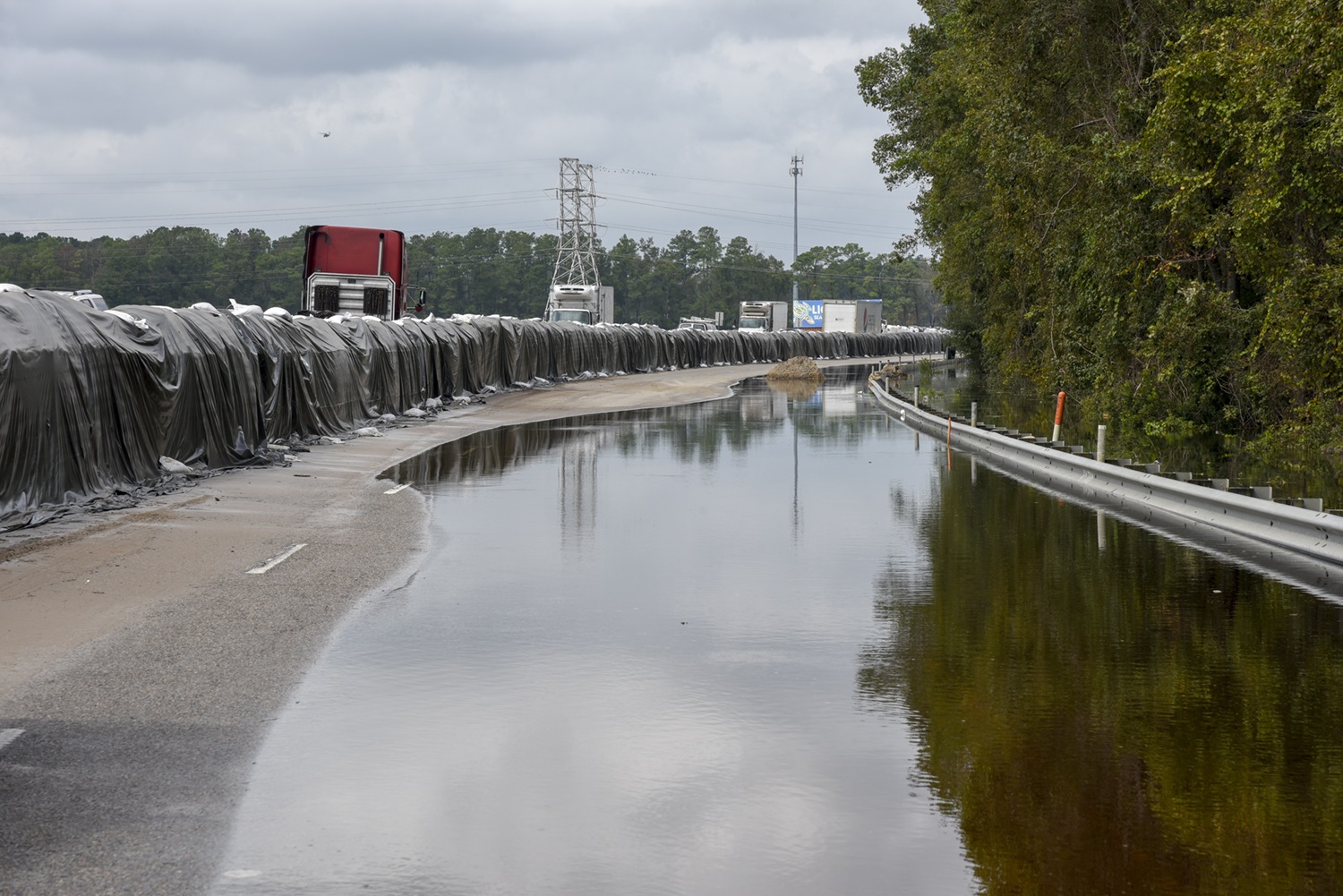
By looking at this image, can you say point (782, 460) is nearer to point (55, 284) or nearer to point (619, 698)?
point (619, 698)

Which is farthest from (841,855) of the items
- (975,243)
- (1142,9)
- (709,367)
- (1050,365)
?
(709,367)

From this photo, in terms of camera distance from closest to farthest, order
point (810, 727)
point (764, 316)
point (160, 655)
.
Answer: point (810, 727) < point (160, 655) < point (764, 316)

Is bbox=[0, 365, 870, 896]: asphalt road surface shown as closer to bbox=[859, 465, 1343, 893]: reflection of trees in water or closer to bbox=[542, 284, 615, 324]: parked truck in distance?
bbox=[859, 465, 1343, 893]: reflection of trees in water

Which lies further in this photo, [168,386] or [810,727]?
[168,386]

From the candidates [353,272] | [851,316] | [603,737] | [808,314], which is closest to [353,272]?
[353,272]

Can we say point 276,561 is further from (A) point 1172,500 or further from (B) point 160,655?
(A) point 1172,500

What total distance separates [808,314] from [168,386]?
112m

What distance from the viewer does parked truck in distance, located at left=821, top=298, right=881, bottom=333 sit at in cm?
11531

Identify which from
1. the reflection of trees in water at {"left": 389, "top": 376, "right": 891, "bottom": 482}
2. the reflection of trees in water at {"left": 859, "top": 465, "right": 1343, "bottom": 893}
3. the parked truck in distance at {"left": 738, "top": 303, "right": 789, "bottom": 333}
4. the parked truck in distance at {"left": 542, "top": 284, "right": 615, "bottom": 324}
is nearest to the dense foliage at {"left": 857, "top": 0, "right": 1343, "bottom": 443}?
the reflection of trees in water at {"left": 389, "top": 376, "right": 891, "bottom": 482}

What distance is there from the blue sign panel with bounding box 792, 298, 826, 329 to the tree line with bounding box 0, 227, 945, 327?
1247cm

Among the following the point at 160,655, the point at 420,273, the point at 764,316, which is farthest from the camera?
the point at 420,273

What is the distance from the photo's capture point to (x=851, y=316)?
379 ft

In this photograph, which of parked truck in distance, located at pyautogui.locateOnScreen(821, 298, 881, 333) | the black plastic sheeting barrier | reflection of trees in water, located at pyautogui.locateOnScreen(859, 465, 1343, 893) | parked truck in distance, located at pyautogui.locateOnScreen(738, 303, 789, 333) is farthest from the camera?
parked truck in distance, located at pyautogui.locateOnScreen(738, 303, 789, 333)

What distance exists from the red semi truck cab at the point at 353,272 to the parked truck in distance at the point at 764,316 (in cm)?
7862
